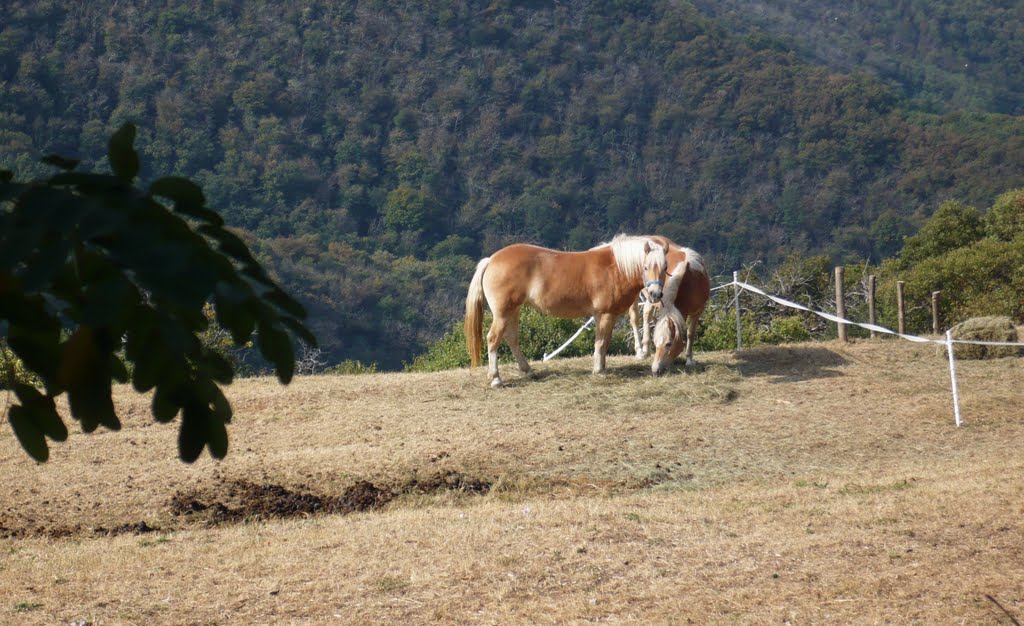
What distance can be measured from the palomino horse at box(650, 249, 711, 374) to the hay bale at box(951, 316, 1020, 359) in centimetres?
351

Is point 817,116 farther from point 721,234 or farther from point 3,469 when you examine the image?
point 3,469

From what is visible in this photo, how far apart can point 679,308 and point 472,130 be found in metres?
39.7

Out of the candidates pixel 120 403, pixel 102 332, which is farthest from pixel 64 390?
pixel 120 403

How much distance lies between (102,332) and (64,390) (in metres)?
0.25

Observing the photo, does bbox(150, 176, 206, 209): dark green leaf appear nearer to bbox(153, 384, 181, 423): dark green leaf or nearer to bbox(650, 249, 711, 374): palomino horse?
bbox(153, 384, 181, 423): dark green leaf

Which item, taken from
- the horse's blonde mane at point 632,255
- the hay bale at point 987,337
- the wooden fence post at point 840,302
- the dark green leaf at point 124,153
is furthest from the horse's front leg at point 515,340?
the dark green leaf at point 124,153

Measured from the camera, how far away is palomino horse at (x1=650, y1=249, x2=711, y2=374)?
12.1 m

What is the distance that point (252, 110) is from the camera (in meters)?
47.2

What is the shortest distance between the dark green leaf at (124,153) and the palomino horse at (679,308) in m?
10.1

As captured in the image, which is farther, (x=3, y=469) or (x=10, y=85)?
(x=10, y=85)

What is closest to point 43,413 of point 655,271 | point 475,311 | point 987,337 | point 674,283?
point 655,271

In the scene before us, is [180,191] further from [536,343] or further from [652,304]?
[536,343]

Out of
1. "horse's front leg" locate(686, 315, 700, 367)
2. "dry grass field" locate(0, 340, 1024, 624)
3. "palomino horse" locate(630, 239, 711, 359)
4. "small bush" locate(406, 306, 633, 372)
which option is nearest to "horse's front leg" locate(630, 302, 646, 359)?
"palomino horse" locate(630, 239, 711, 359)

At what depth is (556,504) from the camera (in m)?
7.75
